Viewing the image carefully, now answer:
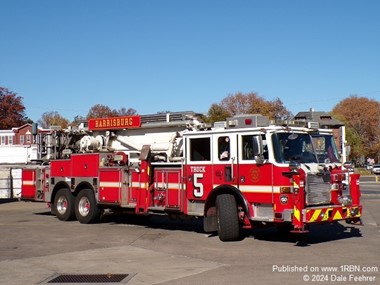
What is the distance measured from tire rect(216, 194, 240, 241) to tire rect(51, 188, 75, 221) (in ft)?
20.3

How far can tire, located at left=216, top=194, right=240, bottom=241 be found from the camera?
10727mm

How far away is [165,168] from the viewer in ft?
41.3

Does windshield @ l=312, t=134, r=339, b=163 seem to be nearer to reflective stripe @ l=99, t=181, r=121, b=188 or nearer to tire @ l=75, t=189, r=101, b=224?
reflective stripe @ l=99, t=181, r=121, b=188

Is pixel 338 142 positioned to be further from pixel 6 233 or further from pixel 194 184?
pixel 6 233

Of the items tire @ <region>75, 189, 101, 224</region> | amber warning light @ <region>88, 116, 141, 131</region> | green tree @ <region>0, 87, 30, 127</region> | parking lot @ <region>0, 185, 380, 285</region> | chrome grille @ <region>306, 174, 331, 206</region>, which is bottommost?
parking lot @ <region>0, 185, 380, 285</region>

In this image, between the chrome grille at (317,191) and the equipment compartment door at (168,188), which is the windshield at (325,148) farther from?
the equipment compartment door at (168,188)

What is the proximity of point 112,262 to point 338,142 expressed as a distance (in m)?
6.65

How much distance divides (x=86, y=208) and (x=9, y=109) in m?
78.2

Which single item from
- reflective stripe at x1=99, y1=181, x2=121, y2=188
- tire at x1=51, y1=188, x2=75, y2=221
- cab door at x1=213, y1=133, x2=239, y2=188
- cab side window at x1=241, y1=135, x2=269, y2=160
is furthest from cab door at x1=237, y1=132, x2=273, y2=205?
tire at x1=51, y1=188, x2=75, y2=221

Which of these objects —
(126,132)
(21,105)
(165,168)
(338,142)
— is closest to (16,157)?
(126,132)

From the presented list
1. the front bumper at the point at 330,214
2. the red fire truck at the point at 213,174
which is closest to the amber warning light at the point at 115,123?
the red fire truck at the point at 213,174

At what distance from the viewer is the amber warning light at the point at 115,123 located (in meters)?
14.2

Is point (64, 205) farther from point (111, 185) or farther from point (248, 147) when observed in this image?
point (248, 147)

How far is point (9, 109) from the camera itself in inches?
3440
